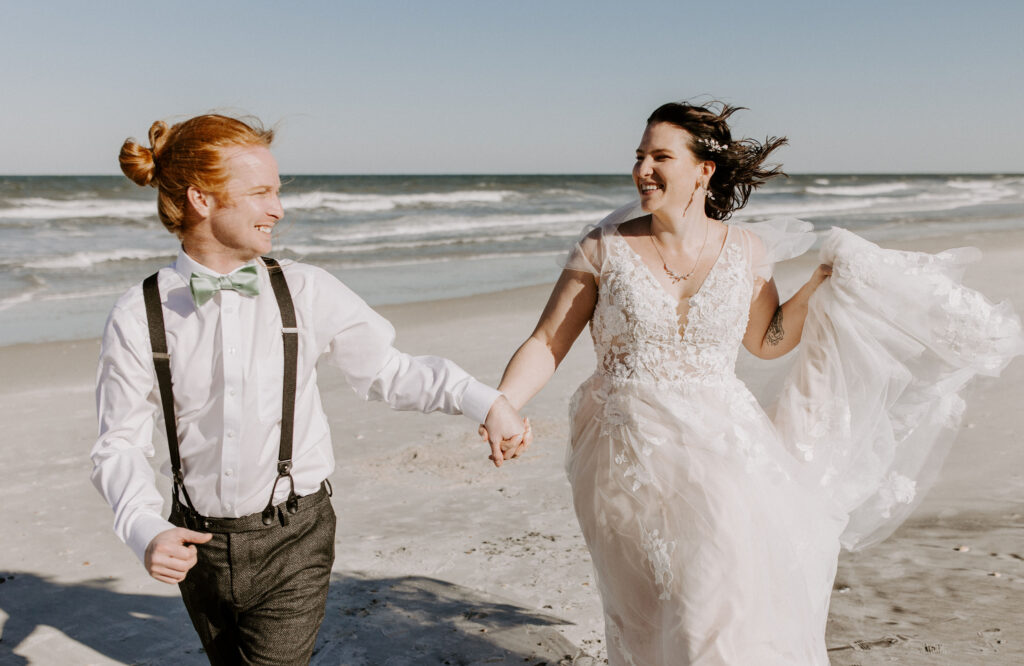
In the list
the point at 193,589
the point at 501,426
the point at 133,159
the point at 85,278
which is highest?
the point at 133,159

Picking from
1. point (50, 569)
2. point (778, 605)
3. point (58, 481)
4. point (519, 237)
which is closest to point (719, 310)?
point (778, 605)

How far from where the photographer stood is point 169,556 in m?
2.24

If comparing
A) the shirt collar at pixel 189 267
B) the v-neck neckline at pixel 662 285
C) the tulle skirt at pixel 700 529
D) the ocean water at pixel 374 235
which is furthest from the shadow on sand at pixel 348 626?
the shirt collar at pixel 189 267

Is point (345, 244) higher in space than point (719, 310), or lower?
lower

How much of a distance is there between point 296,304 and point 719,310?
174 centimetres

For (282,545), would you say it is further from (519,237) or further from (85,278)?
(519,237)

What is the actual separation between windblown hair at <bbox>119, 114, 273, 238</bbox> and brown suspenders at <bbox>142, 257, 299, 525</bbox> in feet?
0.77

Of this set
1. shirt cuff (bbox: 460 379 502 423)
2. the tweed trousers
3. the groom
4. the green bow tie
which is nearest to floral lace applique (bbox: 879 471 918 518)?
shirt cuff (bbox: 460 379 502 423)

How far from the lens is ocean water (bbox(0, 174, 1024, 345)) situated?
14.8 m

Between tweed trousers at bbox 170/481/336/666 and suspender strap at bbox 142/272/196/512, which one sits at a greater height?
suspender strap at bbox 142/272/196/512

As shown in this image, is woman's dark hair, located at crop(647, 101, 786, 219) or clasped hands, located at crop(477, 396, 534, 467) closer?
clasped hands, located at crop(477, 396, 534, 467)

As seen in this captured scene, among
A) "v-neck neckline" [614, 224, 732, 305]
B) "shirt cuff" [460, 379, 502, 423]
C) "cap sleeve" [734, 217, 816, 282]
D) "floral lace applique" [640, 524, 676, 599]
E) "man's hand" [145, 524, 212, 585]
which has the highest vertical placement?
"cap sleeve" [734, 217, 816, 282]

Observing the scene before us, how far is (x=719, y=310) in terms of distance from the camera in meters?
3.66

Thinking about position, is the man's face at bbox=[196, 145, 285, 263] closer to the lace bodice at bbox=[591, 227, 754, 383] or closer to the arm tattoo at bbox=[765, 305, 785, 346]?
the lace bodice at bbox=[591, 227, 754, 383]
